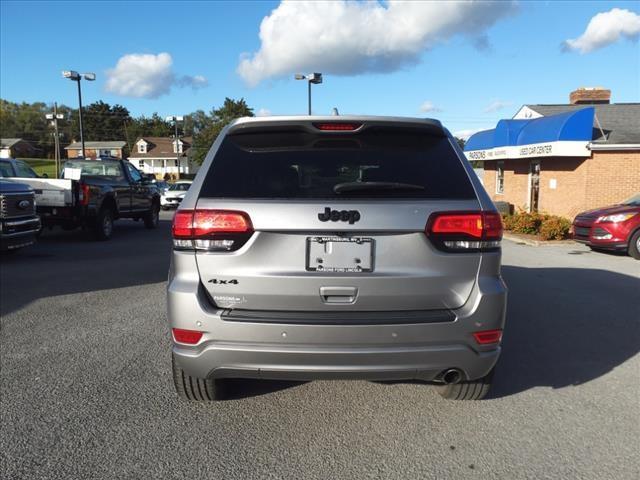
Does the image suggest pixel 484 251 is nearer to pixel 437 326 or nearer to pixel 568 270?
pixel 437 326

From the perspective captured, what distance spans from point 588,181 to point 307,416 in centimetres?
1546

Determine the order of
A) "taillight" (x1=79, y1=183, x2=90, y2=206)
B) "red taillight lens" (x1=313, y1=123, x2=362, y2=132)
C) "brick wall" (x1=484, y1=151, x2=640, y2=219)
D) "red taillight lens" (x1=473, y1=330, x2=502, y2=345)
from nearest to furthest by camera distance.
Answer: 1. "red taillight lens" (x1=473, y1=330, x2=502, y2=345)
2. "red taillight lens" (x1=313, y1=123, x2=362, y2=132)
3. "taillight" (x1=79, y1=183, x2=90, y2=206)
4. "brick wall" (x1=484, y1=151, x2=640, y2=219)

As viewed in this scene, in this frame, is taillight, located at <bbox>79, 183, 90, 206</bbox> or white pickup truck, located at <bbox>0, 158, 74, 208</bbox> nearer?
white pickup truck, located at <bbox>0, 158, 74, 208</bbox>

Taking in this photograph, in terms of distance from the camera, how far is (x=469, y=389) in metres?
3.57

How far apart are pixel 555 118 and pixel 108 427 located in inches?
662

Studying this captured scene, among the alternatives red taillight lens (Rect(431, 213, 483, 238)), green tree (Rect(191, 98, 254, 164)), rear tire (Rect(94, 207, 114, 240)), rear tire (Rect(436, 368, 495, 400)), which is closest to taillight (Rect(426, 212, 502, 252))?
red taillight lens (Rect(431, 213, 483, 238))

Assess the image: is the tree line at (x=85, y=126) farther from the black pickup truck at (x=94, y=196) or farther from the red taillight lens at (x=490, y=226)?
the red taillight lens at (x=490, y=226)

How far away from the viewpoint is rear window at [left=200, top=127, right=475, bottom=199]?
2.98 metres

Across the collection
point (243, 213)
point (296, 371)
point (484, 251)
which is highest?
point (243, 213)

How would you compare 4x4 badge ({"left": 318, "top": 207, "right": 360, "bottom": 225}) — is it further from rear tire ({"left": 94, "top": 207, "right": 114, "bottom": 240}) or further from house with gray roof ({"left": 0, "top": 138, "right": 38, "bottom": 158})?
house with gray roof ({"left": 0, "top": 138, "right": 38, "bottom": 158})

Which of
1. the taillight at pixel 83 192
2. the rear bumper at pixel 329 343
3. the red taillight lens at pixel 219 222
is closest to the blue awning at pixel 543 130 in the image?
the taillight at pixel 83 192

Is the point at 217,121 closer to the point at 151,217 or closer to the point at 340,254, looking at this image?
the point at 151,217

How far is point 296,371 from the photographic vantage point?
291cm

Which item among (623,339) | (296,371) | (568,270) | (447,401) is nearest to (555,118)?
(568,270)
